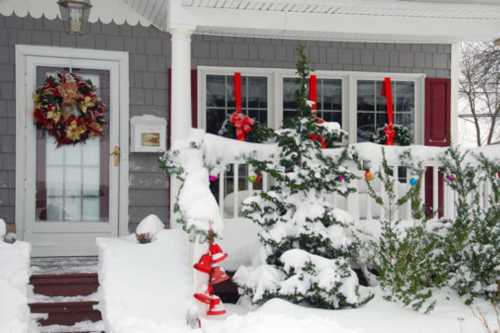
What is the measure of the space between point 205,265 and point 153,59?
140 inches

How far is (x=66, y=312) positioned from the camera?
16.1ft

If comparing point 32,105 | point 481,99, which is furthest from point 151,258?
point 481,99

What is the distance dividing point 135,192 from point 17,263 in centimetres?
211

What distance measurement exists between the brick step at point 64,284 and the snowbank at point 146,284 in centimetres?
23

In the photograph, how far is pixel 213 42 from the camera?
23.7 feet

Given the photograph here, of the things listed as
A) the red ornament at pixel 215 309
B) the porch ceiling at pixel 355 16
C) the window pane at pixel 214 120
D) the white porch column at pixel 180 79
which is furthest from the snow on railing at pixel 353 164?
the window pane at pixel 214 120

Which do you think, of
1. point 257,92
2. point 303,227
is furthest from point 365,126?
point 303,227

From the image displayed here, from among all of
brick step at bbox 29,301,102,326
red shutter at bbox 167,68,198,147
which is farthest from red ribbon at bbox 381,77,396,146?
brick step at bbox 29,301,102,326

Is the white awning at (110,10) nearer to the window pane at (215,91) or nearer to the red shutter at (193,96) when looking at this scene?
the red shutter at (193,96)

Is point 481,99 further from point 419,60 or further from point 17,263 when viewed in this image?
point 17,263

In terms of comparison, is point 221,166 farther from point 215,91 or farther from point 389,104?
point 389,104

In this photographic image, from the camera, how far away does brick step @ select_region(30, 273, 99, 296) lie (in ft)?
17.0

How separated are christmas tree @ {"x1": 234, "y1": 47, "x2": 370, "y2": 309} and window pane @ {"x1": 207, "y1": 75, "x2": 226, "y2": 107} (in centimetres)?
273

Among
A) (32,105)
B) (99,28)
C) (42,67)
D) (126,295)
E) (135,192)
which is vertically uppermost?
(99,28)
